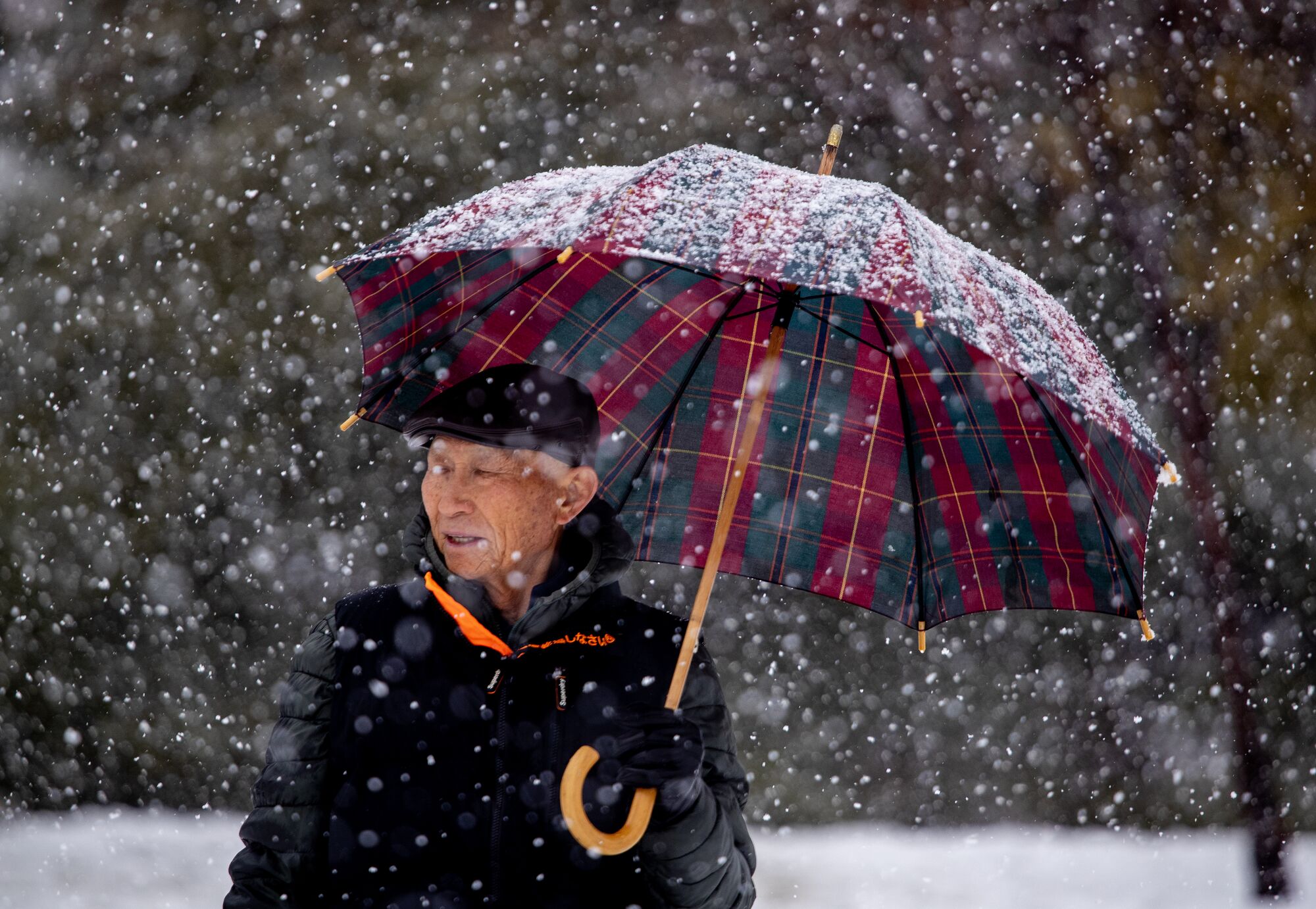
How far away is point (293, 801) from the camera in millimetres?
2027

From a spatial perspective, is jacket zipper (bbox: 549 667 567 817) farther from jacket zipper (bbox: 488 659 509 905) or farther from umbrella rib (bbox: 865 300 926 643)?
umbrella rib (bbox: 865 300 926 643)

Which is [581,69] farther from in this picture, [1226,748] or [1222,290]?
[1226,748]

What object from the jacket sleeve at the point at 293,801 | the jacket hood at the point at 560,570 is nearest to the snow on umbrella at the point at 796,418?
the jacket hood at the point at 560,570

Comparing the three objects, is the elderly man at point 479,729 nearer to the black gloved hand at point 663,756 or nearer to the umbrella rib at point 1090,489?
the black gloved hand at point 663,756

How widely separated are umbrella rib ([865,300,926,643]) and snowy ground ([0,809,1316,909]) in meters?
3.75

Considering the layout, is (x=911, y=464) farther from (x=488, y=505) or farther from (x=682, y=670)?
(x=488, y=505)

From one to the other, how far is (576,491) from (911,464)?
31.2 inches

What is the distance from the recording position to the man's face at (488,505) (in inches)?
85.0

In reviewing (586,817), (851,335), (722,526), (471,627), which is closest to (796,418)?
(851,335)

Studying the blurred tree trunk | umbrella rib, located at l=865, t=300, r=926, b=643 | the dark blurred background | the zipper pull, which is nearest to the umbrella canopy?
umbrella rib, located at l=865, t=300, r=926, b=643

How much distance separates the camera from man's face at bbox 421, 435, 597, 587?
2158mm

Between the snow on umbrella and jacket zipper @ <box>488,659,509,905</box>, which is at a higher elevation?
the snow on umbrella

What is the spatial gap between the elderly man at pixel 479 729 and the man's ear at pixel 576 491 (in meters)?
0.08

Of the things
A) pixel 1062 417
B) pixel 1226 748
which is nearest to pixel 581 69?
pixel 1062 417
